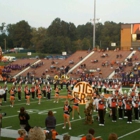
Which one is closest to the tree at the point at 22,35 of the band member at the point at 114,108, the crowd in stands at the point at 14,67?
the crowd in stands at the point at 14,67

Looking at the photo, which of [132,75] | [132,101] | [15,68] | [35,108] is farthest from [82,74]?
[132,101]

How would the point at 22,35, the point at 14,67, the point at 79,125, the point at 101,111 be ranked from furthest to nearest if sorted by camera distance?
the point at 22,35
the point at 14,67
the point at 101,111
the point at 79,125

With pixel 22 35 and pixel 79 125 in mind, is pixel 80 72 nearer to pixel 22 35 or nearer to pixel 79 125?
pixel 79 125

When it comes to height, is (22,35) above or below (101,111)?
above

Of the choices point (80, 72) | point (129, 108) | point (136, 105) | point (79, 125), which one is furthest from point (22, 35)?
point (79, 125)

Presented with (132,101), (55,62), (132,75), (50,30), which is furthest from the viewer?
(50,30)

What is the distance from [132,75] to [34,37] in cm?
4975

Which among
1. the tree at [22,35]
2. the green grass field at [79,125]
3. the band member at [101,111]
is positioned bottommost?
the green grass field at [79,125]

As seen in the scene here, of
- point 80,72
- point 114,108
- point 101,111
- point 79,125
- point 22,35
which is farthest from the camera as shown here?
point 22,35

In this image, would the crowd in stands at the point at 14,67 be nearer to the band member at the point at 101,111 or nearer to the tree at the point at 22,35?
the band member at the point at 101,111

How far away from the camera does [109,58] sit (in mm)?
47719

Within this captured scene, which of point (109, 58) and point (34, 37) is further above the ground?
point (34, 37)

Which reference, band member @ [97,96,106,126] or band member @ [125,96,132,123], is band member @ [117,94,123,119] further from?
band member @ [97,96,106,126]

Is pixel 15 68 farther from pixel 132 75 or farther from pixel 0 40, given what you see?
pixel 0 40
